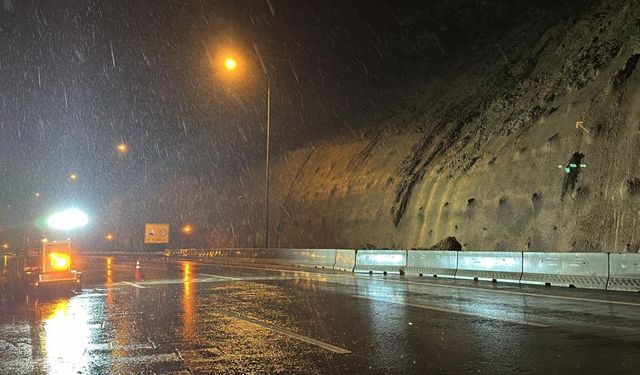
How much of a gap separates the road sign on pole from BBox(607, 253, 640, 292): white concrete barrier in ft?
132

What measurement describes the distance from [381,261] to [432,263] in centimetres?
284

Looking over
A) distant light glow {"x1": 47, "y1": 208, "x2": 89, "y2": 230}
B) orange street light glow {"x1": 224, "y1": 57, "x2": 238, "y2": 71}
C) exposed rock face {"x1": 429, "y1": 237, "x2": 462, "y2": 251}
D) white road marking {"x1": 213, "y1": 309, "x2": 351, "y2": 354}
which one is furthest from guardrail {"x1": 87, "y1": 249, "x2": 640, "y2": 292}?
distant light glow {"x1": 47, "y1": 208, "x2": 89, "y2": 230}

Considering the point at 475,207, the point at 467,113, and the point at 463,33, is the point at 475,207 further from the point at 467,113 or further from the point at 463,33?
the point at 463,33

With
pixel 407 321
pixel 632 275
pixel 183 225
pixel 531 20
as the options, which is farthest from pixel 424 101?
pixel 183 225

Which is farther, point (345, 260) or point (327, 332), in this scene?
point (345, 260)

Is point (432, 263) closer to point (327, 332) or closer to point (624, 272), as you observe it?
point (624, 272)

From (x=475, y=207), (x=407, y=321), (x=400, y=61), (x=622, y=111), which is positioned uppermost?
(x=400, y=61)

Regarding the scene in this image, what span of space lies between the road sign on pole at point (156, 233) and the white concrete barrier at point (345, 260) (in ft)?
90.4

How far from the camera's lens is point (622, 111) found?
875 inches

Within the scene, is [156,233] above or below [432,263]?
above

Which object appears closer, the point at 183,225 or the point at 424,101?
the point at 424,101

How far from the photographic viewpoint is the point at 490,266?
1838 centimetres

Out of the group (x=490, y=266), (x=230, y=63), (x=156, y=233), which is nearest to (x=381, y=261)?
(x=490, y=266)

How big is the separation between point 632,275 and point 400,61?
28779 mm
